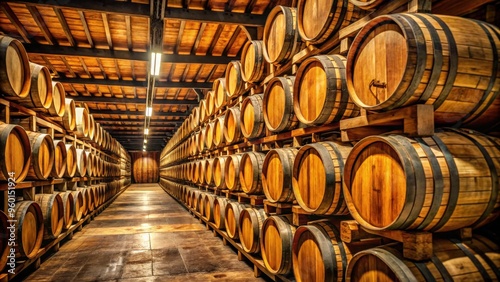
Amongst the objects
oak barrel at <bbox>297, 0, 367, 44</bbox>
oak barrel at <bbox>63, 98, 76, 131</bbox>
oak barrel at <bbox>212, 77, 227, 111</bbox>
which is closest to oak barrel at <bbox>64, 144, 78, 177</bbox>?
oak barrel at <bbox>63, 98, 76, 131</bbox>

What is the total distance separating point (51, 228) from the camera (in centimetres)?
562

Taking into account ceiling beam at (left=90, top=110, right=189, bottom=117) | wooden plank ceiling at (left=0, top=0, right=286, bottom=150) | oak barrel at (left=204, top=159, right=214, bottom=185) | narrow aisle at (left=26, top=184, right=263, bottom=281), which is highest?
wooden plank ceiling at (left=0, top=0, right=286, bottom=150)

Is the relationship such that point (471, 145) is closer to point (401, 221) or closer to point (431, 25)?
point (401, 221)

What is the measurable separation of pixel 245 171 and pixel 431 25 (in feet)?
11.8

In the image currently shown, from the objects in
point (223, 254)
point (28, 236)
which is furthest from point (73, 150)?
point (223, 254)

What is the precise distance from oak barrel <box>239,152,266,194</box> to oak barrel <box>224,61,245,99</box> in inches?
56.6

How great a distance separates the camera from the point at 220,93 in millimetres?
7344

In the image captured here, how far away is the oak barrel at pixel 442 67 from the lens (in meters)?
1.99

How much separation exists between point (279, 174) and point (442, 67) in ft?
7.38

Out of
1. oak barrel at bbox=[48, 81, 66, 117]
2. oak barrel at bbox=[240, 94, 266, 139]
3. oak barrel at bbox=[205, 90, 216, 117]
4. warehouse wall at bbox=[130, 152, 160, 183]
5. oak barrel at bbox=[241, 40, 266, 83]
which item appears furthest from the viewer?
warehouse wall at bbox=[130, 152, 160, 183]

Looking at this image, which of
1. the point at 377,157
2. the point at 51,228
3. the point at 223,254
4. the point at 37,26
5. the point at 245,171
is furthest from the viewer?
the point at 37,26

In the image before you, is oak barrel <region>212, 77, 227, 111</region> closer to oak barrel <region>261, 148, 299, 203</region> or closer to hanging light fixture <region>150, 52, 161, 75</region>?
hanging light fixture <region>150, 52, 161, 75</region>

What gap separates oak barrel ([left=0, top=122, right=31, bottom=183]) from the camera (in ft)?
12.7

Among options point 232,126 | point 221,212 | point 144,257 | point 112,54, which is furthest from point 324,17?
point 112,54
